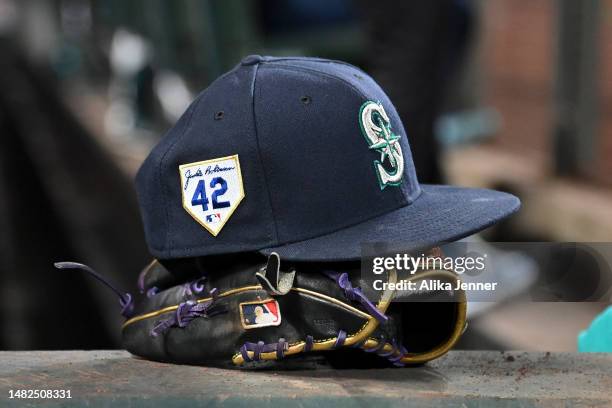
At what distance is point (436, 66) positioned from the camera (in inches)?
168

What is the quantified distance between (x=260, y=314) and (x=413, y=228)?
0.99 feet

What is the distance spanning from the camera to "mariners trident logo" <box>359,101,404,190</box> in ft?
Answer: 6.54

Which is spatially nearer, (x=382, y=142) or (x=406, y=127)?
(x=382, y=142)

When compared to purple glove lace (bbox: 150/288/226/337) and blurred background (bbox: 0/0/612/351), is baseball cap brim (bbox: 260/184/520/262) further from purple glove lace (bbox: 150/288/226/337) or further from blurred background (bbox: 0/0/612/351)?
blurred background (bbox: 0/0/612/351)

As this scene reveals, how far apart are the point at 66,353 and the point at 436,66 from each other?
2.41 metres

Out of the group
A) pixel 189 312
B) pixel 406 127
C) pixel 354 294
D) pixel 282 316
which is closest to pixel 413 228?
pixel 354 294

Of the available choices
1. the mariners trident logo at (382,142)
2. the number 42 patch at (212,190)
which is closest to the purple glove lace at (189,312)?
the number 42 patch at (212,190)

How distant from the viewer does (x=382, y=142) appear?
6.60 ft

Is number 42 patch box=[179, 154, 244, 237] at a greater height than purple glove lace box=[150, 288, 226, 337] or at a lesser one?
greater

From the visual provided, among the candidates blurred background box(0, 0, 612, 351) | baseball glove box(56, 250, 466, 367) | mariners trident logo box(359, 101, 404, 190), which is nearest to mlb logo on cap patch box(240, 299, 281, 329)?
baseball glove box(56, 250, 466, 367)

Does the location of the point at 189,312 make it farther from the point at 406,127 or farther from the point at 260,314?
the point at 406,127

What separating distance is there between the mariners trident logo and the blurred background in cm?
85

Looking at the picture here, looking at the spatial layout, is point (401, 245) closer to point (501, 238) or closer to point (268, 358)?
point (268, 358)

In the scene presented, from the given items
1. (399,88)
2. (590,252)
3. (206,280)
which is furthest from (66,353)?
(399,88)
